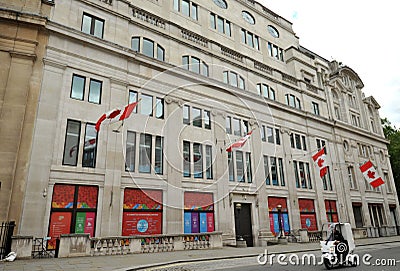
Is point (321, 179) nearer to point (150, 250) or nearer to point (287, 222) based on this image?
point (287, 222)

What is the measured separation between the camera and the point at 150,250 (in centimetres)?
1641

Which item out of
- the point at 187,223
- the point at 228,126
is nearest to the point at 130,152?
the point at 187,223

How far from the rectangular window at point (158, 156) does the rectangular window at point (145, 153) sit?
23.8 inches

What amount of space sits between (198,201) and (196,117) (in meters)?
7.49

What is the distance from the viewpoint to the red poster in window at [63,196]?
16.6m

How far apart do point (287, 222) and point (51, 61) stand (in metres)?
25.4

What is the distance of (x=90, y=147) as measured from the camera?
18891mm

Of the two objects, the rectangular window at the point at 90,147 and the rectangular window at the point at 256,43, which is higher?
the rectangular window at the point at 256,43

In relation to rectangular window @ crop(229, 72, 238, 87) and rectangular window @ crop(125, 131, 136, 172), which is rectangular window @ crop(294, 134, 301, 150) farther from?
rectangular window @ crop(125, 131, 136, 172)

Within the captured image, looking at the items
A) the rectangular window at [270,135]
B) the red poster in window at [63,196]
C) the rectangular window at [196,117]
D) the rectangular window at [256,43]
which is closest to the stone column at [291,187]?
the rectangular window at [270,135]

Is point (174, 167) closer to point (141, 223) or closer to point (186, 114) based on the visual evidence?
point (141, 223)

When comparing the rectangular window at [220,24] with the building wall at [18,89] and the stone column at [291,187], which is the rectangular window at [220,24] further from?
the building wall at [18,89]

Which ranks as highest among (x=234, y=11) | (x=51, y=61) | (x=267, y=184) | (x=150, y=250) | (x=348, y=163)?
(x=234, y=11)

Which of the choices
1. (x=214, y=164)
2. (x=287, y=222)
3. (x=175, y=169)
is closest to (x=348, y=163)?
(x=287, y=222)
